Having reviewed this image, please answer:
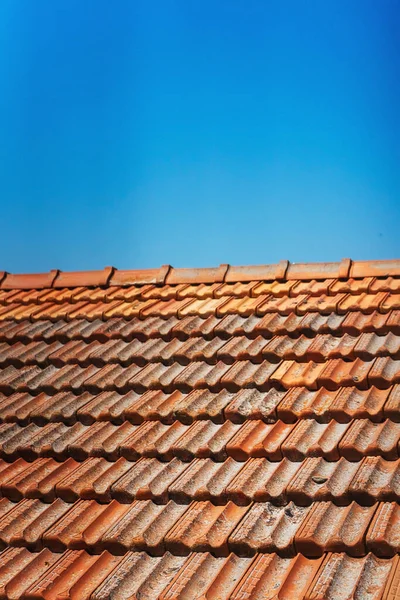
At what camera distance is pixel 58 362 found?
14.9ft

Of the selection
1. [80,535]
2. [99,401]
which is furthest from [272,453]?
[99,401]

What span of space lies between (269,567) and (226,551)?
0.68ft

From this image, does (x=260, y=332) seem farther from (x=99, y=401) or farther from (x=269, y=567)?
(x=269, y=567)

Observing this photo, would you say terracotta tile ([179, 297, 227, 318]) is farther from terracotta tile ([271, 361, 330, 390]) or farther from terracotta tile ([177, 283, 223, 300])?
terracotta tile ([271, 361, 330, 390])

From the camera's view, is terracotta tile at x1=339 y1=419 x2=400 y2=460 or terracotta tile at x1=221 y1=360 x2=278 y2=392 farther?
terracotta tile at x1=221 y1=360 x2=278 y2=392

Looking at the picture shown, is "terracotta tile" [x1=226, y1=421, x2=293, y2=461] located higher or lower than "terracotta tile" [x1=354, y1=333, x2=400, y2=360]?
lower

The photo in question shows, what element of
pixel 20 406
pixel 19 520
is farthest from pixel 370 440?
pixel 20 406

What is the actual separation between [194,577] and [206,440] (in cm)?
85

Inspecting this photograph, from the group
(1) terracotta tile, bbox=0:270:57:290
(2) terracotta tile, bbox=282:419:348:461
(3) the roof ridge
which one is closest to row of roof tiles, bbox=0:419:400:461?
(2) terracotta tile, bbox=282:419:348:461

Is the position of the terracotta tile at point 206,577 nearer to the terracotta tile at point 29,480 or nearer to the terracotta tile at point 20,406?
the terracotta tile at point 29,480

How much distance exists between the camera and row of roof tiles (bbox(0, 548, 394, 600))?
236cm

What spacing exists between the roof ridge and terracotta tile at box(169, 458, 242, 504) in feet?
6.66

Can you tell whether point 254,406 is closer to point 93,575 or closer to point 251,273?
point 93,575

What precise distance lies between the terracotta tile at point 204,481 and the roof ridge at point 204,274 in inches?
80.0
